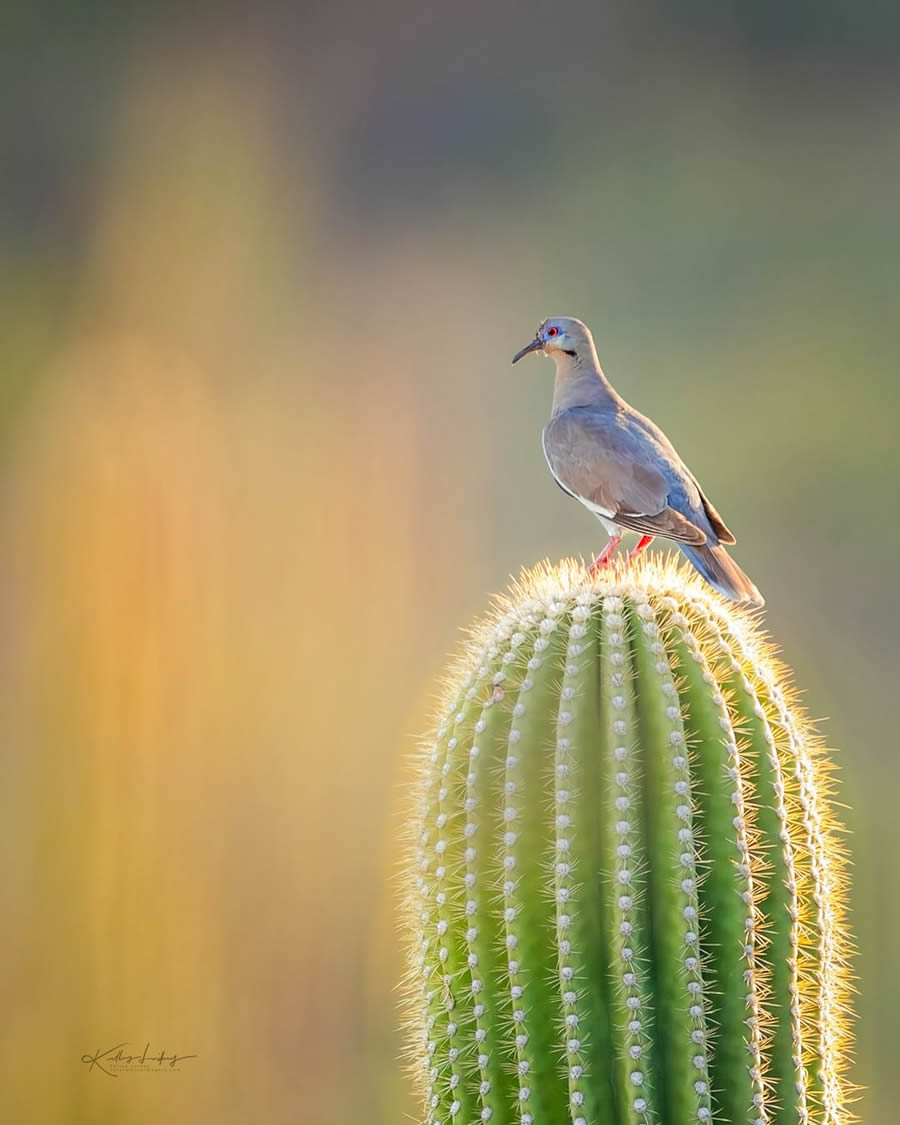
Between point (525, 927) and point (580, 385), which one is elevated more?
point (580, 385)

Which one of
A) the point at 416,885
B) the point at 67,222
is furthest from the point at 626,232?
the point at 416,885

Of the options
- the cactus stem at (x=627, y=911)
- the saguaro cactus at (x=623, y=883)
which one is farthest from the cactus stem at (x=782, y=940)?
the cactus stem at (x=627, y=911)

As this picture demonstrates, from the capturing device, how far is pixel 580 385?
138cm

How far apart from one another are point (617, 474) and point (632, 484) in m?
0.02

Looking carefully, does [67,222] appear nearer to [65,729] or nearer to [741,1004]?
[65,729]

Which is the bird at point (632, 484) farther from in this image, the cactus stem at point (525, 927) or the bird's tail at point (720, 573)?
the cactus stem at point (525, 927)

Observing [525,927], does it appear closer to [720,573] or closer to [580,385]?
[720,573]

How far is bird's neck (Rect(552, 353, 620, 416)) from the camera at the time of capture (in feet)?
4.48

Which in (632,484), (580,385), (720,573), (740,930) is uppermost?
(580,385)

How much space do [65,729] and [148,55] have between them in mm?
1530

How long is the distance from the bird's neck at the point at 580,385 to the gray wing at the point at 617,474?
69 mm

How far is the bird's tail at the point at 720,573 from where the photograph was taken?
44.9 inches
